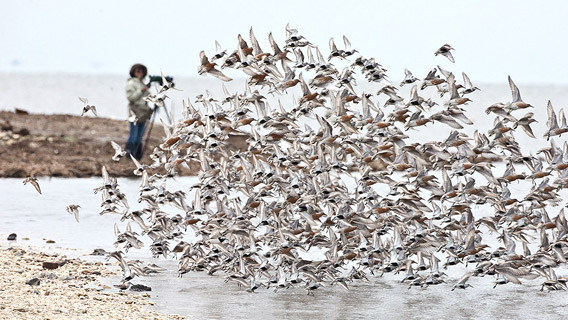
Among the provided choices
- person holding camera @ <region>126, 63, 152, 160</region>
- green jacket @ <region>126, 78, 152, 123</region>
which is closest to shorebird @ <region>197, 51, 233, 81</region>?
person holding camera @ <region>126, 63, 152, 160</region>

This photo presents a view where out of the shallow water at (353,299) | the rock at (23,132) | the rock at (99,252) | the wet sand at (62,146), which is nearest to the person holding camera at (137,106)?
the wet sand at (62,146)

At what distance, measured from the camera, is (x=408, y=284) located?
10.0 m

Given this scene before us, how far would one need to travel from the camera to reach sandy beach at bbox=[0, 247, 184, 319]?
7.88 metres

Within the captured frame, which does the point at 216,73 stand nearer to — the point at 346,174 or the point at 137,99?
the point at 346,174

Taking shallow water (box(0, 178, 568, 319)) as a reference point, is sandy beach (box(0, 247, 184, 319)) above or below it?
above

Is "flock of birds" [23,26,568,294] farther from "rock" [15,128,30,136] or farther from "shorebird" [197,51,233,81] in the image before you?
"rock" [15,128,30,136]

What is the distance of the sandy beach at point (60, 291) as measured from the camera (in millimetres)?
7883

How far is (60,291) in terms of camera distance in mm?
8797

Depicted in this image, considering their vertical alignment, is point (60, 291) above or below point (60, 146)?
below

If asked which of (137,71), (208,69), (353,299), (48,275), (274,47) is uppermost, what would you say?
(137,71)

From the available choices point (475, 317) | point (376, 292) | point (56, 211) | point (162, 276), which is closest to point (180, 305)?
point (162, 276)

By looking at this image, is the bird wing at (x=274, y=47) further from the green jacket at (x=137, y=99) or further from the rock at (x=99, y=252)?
the green jacket at (x=137, y=99)

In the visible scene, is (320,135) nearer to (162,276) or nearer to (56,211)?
(162,276)

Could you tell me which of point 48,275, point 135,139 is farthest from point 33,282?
point 135,139
